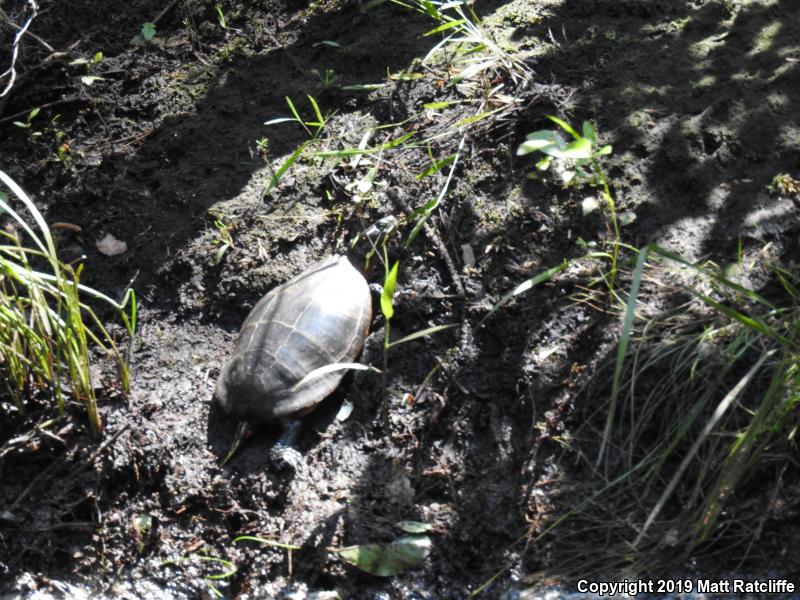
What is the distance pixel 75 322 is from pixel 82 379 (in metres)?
0.24

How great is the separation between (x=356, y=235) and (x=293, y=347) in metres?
0.65

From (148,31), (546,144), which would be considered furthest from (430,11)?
(148,31)

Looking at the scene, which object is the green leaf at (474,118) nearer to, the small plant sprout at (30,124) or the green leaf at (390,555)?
the green leaf at (390,555)

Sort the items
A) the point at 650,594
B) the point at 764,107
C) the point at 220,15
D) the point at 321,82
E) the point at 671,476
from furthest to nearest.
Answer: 1. the point at 220,15
2. the point at 321,82
3. the point at 764,107
4. the point at 671,476
5. the point at 650,594

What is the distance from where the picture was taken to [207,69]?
420 centimetres

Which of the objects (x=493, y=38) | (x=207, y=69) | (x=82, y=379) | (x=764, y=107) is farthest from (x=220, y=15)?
(x=764, y=107)

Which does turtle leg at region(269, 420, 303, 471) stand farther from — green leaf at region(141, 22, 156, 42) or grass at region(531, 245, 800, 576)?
green leaf at region(141, 22, 156, 42)

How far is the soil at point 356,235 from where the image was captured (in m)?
2.78

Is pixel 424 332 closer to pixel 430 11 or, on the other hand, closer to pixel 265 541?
pixel 265 541

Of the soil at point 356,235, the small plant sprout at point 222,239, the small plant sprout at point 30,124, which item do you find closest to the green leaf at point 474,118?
the soil at point 356,235

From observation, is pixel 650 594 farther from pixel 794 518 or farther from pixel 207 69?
pixel 207 69

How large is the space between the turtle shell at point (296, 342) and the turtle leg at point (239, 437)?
4cm

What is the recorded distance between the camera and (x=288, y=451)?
300cm

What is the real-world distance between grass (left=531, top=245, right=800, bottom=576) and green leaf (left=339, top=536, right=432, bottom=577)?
1.29 ft
